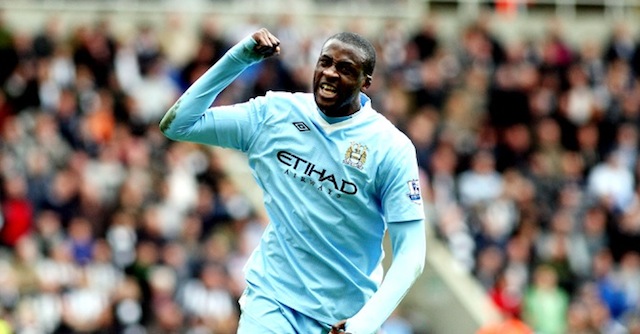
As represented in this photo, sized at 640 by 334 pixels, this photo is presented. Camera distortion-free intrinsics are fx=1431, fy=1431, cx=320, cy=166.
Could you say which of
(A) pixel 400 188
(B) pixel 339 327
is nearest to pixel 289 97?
(A) pixel 400 188

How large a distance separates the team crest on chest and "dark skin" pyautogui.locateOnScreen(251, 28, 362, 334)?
0.24 meters

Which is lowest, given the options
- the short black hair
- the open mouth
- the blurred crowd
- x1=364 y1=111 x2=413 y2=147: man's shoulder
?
the blurred crowd

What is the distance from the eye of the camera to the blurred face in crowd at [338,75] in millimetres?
7422

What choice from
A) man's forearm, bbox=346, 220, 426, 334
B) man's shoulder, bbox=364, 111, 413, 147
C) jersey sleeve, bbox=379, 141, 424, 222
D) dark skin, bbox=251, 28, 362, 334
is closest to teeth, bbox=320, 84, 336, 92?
dark skin, bbox=251, 28, 362, 334

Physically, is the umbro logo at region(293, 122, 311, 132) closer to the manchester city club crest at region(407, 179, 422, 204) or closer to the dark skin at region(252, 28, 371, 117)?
the dark skin at region(252, 28, 371, 117)

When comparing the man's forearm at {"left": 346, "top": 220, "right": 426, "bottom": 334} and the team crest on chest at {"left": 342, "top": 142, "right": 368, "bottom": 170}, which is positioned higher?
the team crest on chest at {"left": 342, "top": 142, "right": 368, "bottom": 170}

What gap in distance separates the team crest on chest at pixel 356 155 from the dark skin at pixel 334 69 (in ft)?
0.78

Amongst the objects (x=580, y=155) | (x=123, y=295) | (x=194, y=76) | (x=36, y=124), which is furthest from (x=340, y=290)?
(x=580, y=155)

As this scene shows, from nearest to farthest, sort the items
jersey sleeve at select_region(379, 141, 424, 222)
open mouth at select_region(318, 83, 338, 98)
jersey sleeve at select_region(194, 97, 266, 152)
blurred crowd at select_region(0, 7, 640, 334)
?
jersey sleeve at select_region(379, 141, 424, 222) < open mouth at select_region(318, 83, 338, 98) < jersey sleeve at select_region(194, 97, 266, 152) < blurred crowd at select_region(0, 7, 640, 334)

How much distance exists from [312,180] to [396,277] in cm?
72

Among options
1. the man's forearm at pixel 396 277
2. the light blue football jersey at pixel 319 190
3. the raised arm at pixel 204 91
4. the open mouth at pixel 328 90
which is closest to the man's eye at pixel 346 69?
the open mouth at pixel 328 90

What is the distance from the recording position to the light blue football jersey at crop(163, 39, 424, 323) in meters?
7.55

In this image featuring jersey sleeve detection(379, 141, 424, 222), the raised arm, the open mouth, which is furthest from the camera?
the raised arm

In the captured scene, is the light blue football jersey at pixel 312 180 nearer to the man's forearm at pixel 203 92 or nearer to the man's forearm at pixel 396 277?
the man's forearm at pixel 203 92
